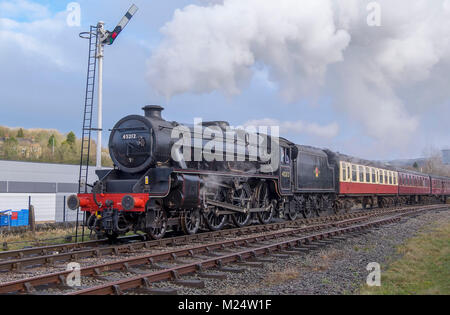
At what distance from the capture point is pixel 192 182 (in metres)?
11.4

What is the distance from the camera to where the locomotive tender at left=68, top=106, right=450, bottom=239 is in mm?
10586

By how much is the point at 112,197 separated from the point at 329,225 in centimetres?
811

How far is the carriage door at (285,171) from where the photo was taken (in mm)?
16280

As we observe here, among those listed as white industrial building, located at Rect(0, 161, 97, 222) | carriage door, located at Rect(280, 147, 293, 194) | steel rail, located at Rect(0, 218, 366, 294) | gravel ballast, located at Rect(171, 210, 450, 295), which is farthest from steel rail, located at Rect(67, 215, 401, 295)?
white industrial building, located at Rect(0, 161, 97, 222)

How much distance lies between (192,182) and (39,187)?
18450 millimetres

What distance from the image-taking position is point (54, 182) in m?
27.2

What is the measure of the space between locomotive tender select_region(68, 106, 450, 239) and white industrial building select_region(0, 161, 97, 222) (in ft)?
31.3

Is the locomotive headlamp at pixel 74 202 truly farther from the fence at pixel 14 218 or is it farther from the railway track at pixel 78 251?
the fence at pixel 14 218

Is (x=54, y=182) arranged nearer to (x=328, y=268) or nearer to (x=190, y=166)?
(x=190, y=166)

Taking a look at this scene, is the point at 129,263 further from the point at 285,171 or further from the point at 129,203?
the point at 285,171

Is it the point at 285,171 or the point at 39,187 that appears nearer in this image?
the point at 285,171

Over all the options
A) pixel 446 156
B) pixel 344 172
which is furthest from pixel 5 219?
pixel 446 156

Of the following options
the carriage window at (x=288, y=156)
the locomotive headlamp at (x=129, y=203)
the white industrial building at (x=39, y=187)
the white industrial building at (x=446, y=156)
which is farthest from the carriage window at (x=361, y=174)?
the white industrial building at (x=446, y=156)
